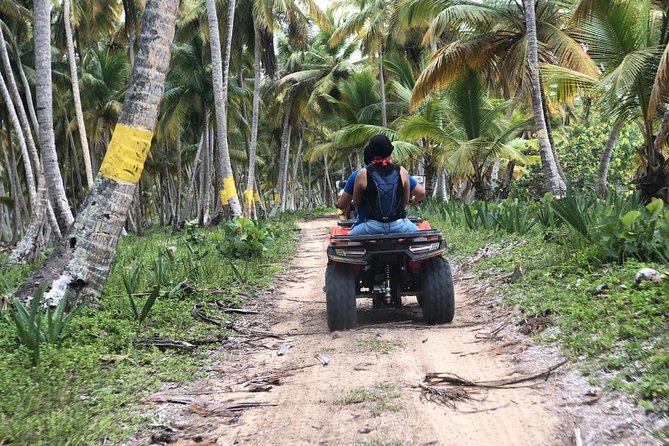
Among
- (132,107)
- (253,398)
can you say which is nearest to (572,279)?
(253,398)

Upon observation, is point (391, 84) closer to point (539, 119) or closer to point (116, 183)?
point (539, 119)

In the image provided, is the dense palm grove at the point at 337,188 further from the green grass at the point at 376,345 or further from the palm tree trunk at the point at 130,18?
the green grass at the point at 376,345

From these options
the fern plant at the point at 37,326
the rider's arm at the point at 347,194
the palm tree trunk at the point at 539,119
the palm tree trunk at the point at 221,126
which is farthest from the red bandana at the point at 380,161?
the palm tree trunk at the point at 221,126

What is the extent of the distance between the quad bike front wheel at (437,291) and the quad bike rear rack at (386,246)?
280 mm

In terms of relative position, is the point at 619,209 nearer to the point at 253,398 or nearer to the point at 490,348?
the point at 490,348

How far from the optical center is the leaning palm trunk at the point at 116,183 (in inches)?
233

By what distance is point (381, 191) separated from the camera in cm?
580

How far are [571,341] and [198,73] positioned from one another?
22.3 metres

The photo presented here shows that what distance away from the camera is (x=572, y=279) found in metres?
6.09

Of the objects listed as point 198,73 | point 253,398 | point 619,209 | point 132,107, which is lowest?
point 253,398

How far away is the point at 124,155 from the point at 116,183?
0.98 ft

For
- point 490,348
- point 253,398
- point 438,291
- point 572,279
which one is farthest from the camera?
point 572,279

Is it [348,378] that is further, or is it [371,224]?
[371,224]

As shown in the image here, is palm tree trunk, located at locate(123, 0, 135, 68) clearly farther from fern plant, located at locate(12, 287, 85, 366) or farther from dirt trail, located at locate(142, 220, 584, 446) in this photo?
fern plant, located at locate(12, 287, 85, 366)
